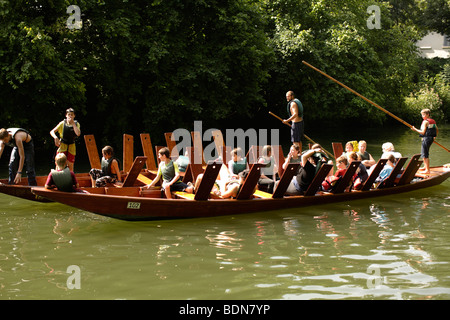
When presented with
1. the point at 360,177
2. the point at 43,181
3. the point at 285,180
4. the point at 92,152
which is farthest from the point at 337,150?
the point at 43,181

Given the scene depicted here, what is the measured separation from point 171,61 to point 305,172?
10676 mm

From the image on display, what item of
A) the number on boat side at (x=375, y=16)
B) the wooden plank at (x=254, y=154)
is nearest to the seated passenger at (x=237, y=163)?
the wooden plank at (x=254, y=154)

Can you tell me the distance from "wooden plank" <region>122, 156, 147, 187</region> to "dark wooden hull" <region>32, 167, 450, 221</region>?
46cm

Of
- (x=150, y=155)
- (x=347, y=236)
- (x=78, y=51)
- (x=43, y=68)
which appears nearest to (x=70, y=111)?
(x=150, y=155)

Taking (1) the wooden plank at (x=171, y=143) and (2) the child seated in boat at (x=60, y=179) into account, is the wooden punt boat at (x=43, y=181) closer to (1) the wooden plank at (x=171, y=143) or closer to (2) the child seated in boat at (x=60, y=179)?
(2) the child seated in boat at (x=60, y=179)

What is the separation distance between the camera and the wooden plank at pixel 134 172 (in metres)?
9.26

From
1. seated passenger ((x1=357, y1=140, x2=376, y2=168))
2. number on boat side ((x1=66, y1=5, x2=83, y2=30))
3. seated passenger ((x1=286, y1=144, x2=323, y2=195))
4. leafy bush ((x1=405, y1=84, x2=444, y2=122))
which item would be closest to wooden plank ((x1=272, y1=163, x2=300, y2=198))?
seated passenger ((x1=286, y1=144, x2=323, y2=195))

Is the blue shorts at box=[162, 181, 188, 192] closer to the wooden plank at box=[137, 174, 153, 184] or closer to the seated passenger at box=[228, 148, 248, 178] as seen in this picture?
the seated passenger at box=[228, 148, 248, 178]

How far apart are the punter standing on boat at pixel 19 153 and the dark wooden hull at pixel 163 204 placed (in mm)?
1767

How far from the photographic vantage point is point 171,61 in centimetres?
1880

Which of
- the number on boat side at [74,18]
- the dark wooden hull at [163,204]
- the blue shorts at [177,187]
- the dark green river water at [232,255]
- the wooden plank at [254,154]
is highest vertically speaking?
the number on boat side at [74,18]

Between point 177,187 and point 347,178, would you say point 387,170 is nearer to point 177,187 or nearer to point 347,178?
point 347,178

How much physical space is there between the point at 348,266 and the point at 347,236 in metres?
1.50

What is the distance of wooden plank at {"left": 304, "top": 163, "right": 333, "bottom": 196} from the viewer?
9.01 m
